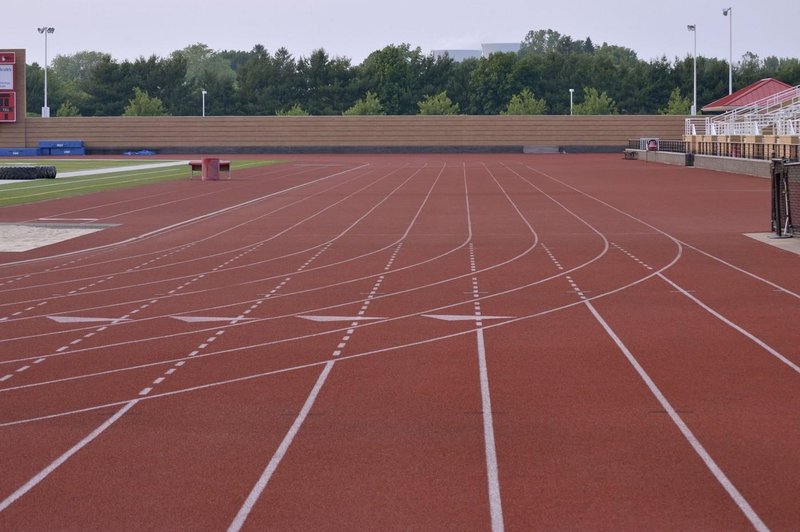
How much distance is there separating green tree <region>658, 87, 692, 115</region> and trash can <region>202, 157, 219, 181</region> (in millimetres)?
71047

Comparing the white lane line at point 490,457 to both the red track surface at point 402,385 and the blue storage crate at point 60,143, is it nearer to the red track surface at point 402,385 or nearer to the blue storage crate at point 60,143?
the red track surface at point 402,385

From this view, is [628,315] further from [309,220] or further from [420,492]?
[309,220]

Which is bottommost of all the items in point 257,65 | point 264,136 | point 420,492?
point 420,492

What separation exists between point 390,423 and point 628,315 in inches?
203

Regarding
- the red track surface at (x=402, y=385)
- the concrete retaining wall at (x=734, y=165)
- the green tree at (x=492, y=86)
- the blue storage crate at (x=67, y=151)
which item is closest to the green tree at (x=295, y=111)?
the green tree at (x=492, y=86)

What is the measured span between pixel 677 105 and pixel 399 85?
1160 inches

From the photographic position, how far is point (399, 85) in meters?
119

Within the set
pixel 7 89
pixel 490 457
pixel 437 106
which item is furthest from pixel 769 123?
pixel 437 106

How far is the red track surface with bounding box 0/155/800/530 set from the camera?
19.6 ft

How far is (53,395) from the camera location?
8531 millimetres

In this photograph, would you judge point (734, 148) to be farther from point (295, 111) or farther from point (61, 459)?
point (295, 111)

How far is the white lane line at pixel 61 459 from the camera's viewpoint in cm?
607

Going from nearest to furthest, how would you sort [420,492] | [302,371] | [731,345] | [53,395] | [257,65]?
[420,492]
[53,395]
[302,371]
[731,345]
[257,65]

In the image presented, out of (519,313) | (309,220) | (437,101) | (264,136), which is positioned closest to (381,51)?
(437,101)
